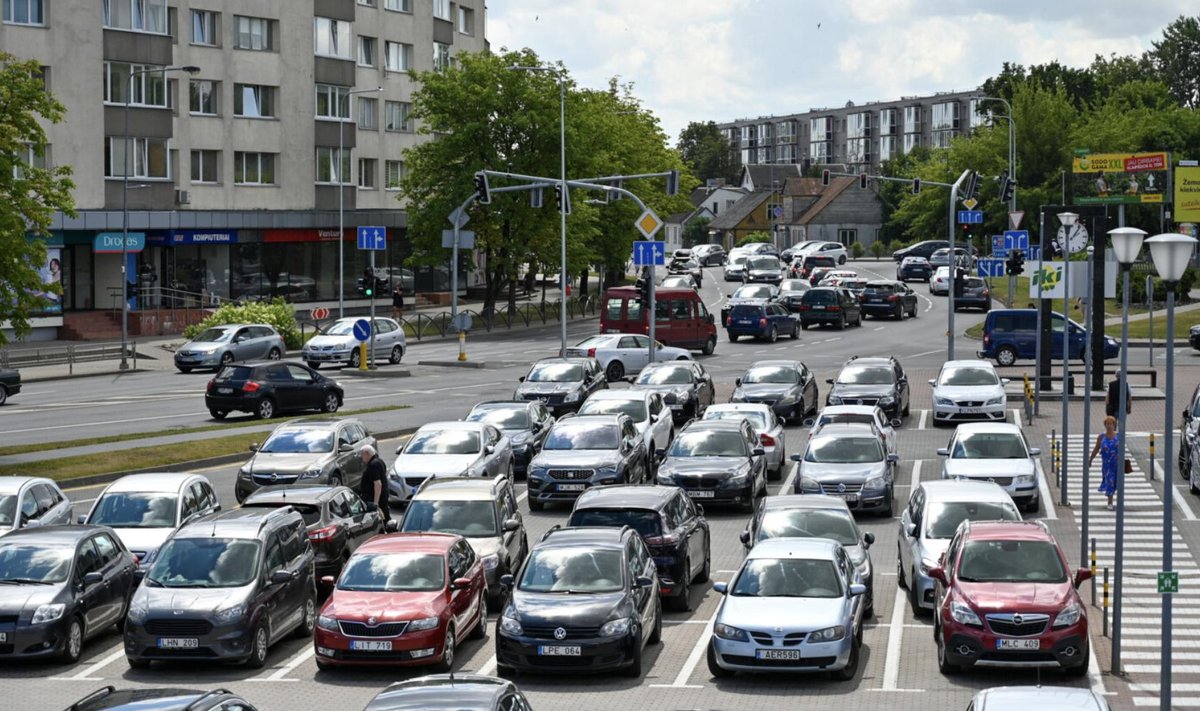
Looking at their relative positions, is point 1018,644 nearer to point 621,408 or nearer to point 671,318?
point 621,408

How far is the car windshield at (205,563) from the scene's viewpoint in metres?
19.9

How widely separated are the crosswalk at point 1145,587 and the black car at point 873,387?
5608 mm

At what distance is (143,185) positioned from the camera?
233 feet

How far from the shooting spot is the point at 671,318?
59938 mm

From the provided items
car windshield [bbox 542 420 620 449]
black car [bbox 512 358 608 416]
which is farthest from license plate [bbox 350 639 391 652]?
black car [bbox 512 358 608 416]

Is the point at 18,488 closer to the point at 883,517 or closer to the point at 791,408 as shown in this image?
the point at 883,517

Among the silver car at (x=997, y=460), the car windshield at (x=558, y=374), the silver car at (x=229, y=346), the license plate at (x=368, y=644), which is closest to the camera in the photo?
the license plate at (x=368, y=644)

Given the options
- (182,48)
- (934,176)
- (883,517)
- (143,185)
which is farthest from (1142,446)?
(934,176)

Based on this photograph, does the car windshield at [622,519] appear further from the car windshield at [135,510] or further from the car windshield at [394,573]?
the car windshield at [135,510]

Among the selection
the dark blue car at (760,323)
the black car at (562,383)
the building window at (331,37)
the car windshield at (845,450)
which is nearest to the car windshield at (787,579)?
the car windshield at (845,450)

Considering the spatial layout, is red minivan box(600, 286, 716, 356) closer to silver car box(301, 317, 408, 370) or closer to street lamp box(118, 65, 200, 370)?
silver car box(301, 317, 408, 370)

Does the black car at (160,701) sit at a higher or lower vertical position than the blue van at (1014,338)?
lower

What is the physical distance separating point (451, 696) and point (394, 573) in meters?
7.02

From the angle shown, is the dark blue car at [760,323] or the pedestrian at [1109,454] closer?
the pedestrian at [1109,454]
